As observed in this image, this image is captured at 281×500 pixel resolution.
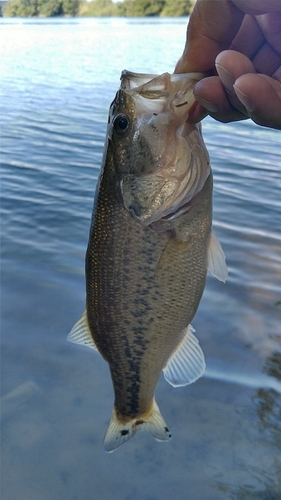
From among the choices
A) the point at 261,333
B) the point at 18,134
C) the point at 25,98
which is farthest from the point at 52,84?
the point at 261,333

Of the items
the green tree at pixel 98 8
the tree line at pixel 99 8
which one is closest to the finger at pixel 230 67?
the tree line at pixel 99 8

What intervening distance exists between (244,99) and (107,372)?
2889mm

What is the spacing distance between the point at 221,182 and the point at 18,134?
219 inches

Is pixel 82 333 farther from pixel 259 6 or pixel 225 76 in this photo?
pixel 259 6

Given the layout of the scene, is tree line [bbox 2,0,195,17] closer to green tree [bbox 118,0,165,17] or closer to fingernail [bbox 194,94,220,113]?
green tree [bbox 118,0,165,17]

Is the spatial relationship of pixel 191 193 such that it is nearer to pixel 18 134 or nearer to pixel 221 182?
pixel 221 182

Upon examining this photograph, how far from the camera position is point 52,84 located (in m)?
18.4

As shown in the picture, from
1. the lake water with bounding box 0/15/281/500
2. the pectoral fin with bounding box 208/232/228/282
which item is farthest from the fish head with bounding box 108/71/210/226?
the lake water with bounding box 0/15/281/500

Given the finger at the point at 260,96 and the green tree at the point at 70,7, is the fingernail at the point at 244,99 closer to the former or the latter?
the finger at the point at 260,96

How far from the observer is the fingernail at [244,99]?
5.52 feet

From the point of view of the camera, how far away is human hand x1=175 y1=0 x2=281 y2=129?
→ 5.63ft

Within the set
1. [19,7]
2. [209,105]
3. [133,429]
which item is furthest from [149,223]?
[19,7]

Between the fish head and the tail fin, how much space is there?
1.11 meters

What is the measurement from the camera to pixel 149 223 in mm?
2240
